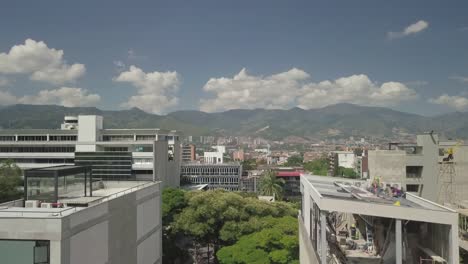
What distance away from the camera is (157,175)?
70250 millimetres

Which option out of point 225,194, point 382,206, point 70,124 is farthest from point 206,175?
point 382,206

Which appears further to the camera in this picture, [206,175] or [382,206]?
[206,175]

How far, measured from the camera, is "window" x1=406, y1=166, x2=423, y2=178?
36.1 meters

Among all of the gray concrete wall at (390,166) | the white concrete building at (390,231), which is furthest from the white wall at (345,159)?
the white concrete building at (390,231)

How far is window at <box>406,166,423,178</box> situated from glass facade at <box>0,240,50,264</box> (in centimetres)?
3179

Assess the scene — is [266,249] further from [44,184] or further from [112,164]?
[112,164]

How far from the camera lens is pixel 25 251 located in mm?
16562

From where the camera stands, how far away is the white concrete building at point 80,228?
1647 centimetres

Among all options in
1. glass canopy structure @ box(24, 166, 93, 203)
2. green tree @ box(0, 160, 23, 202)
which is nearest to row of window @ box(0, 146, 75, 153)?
green tree @ box(0, 160, 23, 202)

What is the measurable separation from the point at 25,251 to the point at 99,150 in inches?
2368

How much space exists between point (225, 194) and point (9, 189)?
25858 mm

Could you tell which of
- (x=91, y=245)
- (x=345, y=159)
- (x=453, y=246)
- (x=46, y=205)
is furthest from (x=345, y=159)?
(x=46, y=205)

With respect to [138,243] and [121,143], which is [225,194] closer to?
[138,243]

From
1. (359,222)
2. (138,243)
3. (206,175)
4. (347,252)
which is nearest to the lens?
(347,252)
